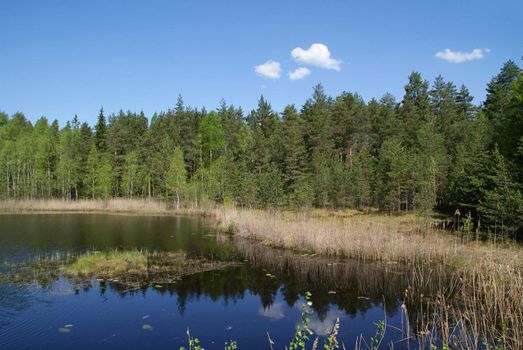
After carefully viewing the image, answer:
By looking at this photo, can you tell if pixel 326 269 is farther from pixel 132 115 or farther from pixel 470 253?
pixel 132 115

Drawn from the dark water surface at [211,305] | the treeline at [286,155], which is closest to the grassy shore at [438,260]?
the dark water surface at [211,305]

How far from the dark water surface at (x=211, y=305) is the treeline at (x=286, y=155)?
12605 millimetres

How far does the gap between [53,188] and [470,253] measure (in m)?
57.4

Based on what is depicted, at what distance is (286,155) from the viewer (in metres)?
48.9

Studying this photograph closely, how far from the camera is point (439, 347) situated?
29.6 ft

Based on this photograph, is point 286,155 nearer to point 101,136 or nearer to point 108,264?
point 101,136

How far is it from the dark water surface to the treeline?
12605 millimetres

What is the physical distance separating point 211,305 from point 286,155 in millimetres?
37121

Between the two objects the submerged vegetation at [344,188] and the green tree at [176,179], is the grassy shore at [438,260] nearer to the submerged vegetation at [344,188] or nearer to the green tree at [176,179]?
the submerged vegetation at [344,188]

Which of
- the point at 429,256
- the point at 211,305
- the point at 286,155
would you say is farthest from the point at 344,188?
the point at 211,305

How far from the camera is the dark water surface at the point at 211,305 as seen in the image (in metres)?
9.82

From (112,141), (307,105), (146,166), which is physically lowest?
(146,166)

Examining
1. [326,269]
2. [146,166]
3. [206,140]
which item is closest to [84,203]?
[146,166]

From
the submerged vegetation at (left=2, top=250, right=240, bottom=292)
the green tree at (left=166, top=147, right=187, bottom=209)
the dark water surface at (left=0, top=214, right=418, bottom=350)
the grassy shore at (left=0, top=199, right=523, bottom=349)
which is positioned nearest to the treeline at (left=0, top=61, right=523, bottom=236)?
the green tree at (left=166, top=147, right=187, bottom=209)
